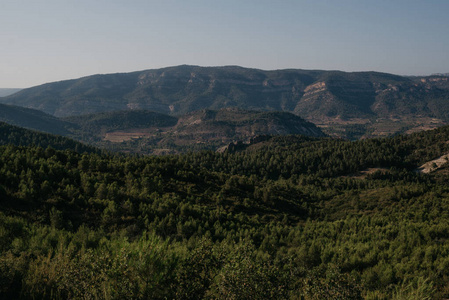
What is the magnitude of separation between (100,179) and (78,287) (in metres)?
47.1

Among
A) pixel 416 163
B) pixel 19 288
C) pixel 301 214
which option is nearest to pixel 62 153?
pixel 19 288

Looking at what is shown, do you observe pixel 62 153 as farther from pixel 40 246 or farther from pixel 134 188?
pixel 40 246

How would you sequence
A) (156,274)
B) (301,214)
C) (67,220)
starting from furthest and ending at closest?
(301,214), (67,220), (156,274)

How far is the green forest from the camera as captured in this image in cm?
1572

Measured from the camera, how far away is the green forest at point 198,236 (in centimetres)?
1572

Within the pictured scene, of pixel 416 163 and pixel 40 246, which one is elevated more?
pixel 40 246

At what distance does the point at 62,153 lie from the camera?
227ft

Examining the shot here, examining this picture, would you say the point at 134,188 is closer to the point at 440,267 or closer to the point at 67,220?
the point at 67,220

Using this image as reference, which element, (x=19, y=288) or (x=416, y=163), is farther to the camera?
(x=416, y=163)

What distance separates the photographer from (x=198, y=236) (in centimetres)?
3722


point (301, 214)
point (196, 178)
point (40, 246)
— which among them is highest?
point (40, 246)

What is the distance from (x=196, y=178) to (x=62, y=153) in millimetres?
36676

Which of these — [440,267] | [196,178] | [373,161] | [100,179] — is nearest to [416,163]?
[373,161]

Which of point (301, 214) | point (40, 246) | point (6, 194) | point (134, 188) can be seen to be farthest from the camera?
point (301, 214)
